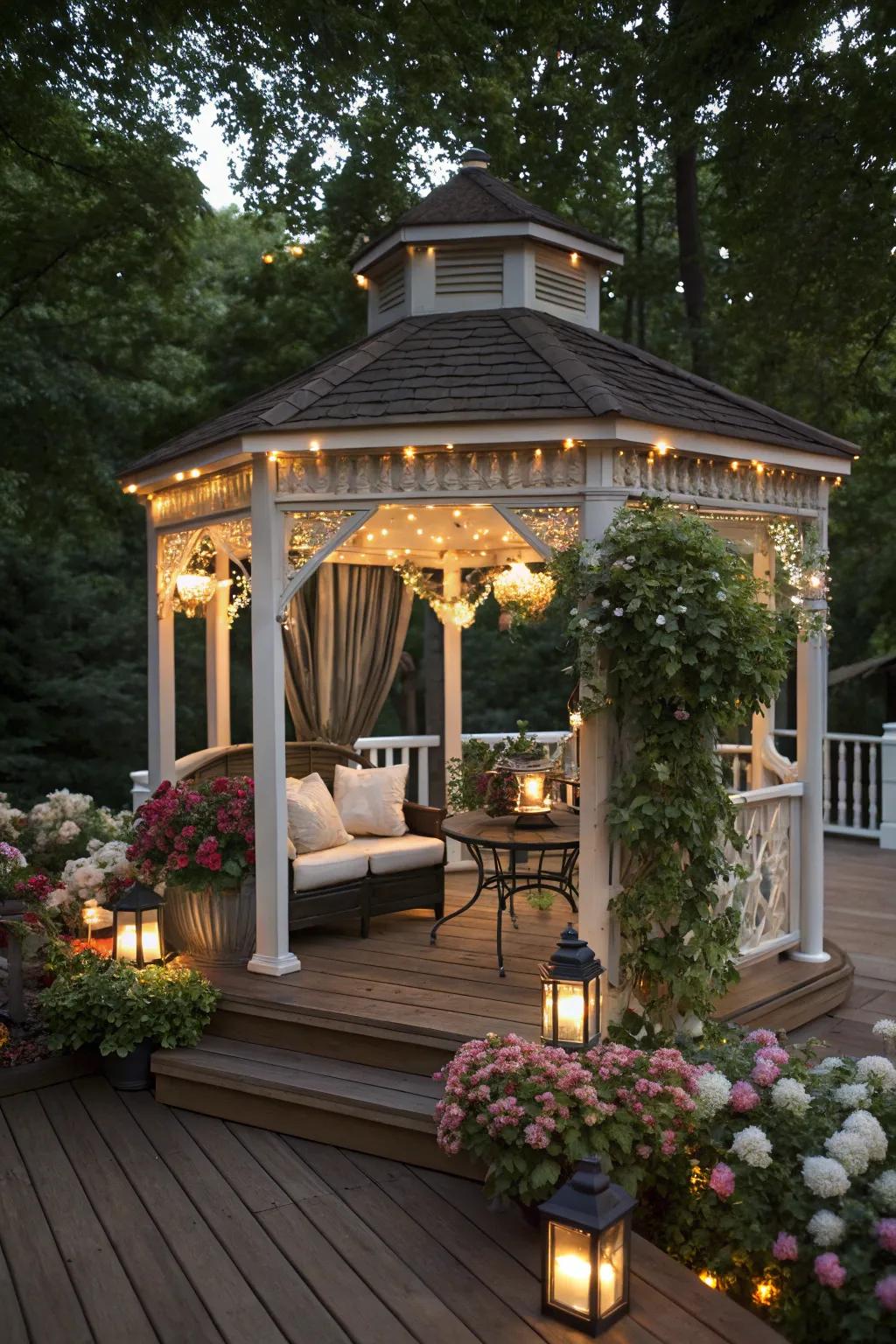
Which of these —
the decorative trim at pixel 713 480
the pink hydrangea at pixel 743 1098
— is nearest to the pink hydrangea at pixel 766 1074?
the pink hydrangea at pixel 743 1098

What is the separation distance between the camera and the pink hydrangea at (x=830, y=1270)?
2.94m

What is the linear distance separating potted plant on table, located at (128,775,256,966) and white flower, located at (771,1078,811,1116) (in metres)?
2.90

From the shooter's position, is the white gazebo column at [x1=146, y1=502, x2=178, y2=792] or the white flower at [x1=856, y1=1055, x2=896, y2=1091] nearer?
the white flower at [x1=856, y1=1055, x2=896, y2=1091]

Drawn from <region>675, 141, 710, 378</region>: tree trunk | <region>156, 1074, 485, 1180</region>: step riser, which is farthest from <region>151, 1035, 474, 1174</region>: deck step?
<region>675, 141, 710, 378</region>: tree trunk

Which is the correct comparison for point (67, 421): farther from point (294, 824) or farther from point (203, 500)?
point (294, 824)

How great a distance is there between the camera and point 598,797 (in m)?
4.81

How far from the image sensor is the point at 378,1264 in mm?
3418

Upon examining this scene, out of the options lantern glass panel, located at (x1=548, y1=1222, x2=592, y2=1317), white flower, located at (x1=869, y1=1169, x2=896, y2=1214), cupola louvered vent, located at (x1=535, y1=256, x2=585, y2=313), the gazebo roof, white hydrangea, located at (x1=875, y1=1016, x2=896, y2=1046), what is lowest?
lantern glass panel, located at (x1=548, y1=1222, x2=592, y2=1317)

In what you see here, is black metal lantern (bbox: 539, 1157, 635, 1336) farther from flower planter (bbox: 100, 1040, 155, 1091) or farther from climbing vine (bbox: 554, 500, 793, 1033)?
flower planter (bbox: 100, 1040, 155, 1091)

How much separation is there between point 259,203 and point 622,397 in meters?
8.16

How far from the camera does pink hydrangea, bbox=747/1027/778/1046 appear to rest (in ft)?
13.3

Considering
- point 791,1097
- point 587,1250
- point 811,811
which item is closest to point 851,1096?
point 791,1097

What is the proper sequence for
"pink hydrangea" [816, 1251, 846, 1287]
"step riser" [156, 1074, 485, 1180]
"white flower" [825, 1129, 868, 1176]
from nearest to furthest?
"pink hydrangea" [816, 1251, 846, 1287] → "white flower" [825, 1129, 868, 1176] → "step riser" [156, 1074, 485, 1180]

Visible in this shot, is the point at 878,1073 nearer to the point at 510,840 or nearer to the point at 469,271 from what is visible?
the point at 510,840
